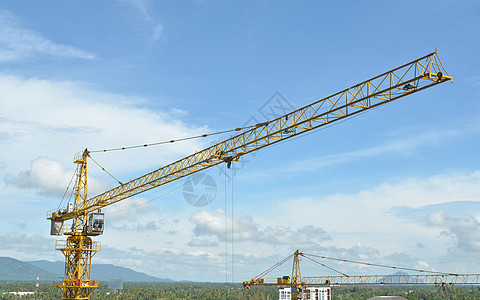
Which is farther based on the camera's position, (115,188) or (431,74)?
(115,188)

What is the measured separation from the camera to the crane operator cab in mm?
72312

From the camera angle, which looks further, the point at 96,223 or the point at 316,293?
the point at 316,293

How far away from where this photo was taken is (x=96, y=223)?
72.2 m

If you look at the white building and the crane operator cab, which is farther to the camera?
the white building

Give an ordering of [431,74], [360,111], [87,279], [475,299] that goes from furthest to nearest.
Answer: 1. [475,299]
2. [87,279]
3. [360,111]
4. [431,74]

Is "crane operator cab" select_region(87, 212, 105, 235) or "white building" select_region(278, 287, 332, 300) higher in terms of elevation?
"crane operator cab" select_region(87, 212, 105, 235)

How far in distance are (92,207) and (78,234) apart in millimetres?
4765

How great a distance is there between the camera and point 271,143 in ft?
187

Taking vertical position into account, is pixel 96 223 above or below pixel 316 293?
above

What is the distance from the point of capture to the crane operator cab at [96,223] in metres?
72.3

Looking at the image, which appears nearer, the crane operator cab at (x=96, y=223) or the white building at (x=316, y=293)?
the crane operator cab at (x=96, y=223)

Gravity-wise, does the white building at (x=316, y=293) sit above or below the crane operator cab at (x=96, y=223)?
below

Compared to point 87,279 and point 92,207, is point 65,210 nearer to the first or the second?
point 92,207

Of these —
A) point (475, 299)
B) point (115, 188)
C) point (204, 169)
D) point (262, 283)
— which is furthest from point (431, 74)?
point (475, 299)
